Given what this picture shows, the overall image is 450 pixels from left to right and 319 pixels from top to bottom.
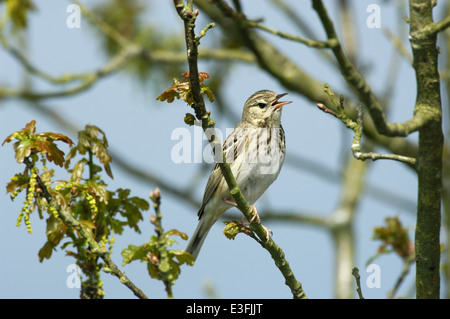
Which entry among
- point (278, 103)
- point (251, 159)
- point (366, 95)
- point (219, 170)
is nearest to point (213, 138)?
point (366, 95)

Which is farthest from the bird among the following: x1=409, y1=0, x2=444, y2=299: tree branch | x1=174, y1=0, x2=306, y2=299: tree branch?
x1=409, y1=0, x2=444, y2=299: tree branch

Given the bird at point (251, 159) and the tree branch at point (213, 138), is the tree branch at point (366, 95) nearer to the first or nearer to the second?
the tree branch at point (213, 138)

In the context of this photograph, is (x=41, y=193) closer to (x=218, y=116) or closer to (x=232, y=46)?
(x=218, y=116)

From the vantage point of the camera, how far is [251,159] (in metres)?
6.29

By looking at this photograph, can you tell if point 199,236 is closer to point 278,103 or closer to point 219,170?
point 219,170

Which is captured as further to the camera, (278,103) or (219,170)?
(278,103)

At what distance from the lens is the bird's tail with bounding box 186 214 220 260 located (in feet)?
22.2

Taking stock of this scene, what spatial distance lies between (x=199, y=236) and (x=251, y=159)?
3.77 feet

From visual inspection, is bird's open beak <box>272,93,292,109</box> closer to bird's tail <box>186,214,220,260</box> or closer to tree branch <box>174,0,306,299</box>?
bird's tail <box>186,214,220,260</box>

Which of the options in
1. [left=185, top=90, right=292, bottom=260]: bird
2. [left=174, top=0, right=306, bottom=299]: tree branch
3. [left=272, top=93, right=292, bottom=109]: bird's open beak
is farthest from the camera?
[left=272, top=93, right=292, bottom=109]: bird's open beak

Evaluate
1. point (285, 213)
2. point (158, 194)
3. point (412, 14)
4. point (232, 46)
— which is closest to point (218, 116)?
point (232, 46)

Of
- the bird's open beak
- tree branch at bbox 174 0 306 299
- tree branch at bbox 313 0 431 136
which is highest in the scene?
the bird's open beak

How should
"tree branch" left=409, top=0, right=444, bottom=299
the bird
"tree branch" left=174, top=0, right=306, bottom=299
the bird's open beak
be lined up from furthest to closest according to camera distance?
the bird's open beak
the bird
"tree branch" left=409, top=0, right=444, bottom=299
"tree branch" left=174, top=0, right=306, bottom=299
